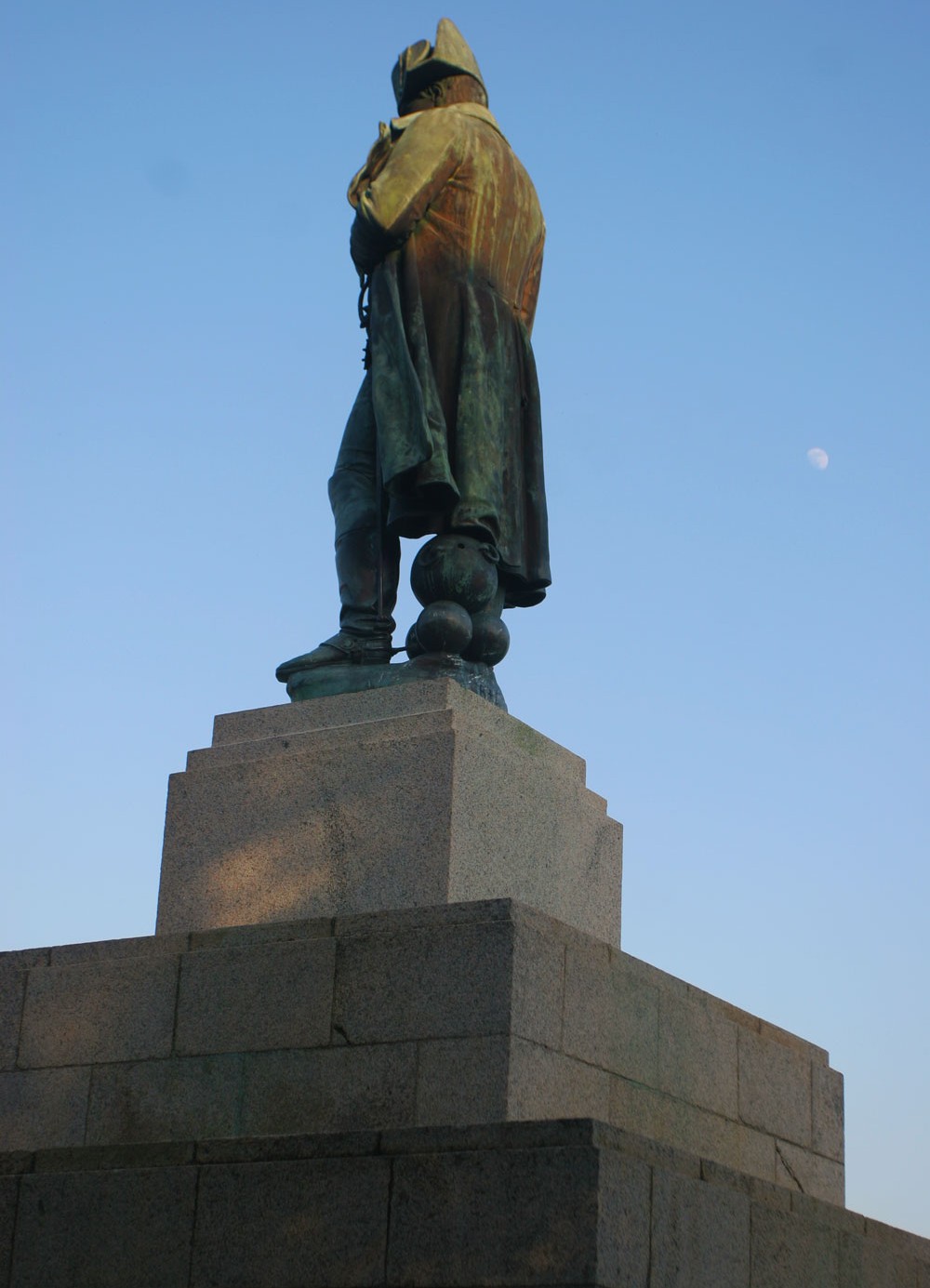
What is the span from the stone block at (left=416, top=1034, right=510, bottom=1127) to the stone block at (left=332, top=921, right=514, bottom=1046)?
66 mm

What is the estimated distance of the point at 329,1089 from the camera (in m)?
8.76

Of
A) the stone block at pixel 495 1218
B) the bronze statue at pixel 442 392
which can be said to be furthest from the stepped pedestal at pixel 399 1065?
the bronze statue at pixel 442 392

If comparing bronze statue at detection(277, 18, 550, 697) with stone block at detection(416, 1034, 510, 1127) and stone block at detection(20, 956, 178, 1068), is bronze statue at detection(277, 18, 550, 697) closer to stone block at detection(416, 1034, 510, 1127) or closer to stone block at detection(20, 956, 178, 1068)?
stone block at detection(20, 956, 178, 1068)

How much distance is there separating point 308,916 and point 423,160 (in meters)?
4.77

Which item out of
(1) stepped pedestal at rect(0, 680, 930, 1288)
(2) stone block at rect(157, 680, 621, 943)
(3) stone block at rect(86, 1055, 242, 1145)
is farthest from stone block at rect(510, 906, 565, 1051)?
(3) stone block at rect(86, 1055, 242, 1145)

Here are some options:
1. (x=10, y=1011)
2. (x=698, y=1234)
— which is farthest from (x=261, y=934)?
(x=698, y=1234)

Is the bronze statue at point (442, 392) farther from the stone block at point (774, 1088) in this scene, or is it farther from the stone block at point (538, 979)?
the stone block at point (774, 1088)

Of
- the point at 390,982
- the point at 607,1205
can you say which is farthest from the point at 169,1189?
the point at 607,1205

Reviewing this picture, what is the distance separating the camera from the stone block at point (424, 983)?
842cm

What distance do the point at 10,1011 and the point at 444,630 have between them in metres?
3.24

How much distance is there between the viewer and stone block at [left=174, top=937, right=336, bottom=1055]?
29.5 feet

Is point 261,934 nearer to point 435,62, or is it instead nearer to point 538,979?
point 538,979

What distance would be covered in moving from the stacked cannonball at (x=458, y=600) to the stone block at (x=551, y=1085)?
9.36 ft

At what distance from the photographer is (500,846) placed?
990cm
